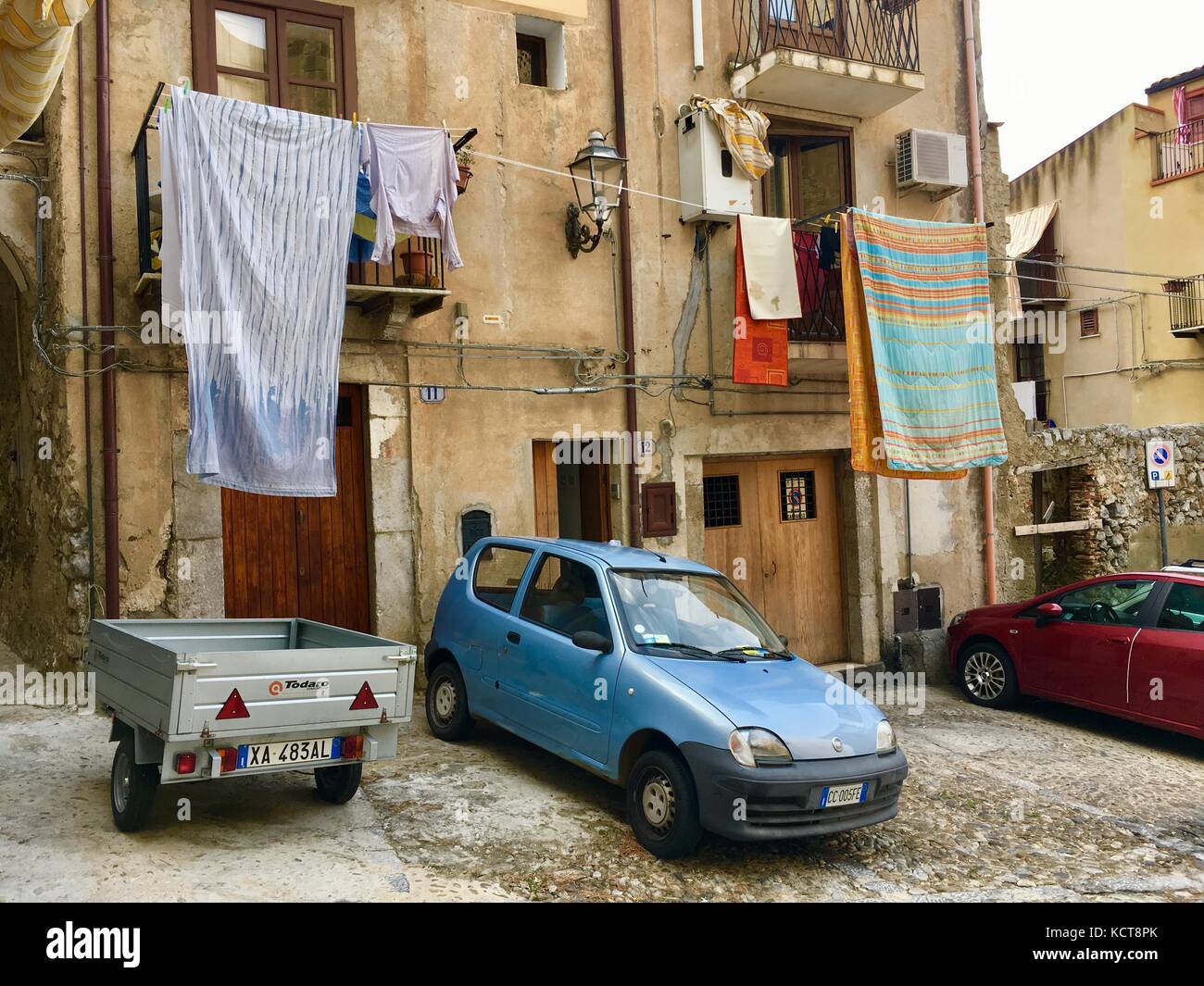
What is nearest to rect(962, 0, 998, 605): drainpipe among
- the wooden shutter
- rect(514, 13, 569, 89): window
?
the wooden shutter

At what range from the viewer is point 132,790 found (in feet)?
18.8

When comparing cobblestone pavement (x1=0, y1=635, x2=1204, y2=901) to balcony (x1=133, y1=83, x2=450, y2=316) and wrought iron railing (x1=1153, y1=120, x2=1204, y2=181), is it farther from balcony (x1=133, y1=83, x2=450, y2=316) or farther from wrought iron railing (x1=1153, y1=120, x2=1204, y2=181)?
wrought iron railing (x1=1153, y1=120, x2=1204, y2=181)

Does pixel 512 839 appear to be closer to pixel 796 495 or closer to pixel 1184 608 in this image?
pixel 1184 608

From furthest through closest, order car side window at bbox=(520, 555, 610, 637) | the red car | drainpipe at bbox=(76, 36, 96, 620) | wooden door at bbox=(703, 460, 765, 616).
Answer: wooden door at bbox=(703, 460, 765, 616) → the red car → drainpipe at bbox=(76, 36, 96, 620) → car side window at bbox=(520, 555, 610, 637)

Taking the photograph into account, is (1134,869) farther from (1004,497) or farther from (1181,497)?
(1181,497)

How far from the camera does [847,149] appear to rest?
1248 centimetres

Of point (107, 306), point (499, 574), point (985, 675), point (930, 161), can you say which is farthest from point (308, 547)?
point (930, 161)

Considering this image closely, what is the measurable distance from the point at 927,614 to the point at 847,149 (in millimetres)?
5737

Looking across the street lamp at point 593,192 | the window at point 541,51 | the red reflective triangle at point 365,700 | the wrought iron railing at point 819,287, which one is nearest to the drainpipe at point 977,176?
the wrought iron railing at point 819,287

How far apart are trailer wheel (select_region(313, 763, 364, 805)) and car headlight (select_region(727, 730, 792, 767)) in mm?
2324

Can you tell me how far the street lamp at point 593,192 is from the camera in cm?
1021

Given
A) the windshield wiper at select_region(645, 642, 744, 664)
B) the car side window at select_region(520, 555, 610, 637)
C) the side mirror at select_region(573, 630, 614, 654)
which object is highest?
the car side window at select_region(520, 555, 610, 637)

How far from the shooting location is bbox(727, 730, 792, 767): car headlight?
5715 millimetres

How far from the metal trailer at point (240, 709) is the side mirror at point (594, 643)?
1.13 meters
